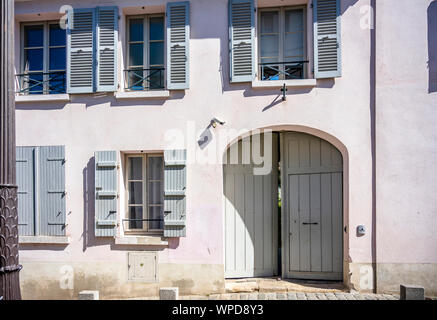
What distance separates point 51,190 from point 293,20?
208 inches

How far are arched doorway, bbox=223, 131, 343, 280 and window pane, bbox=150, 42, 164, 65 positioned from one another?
2.07m

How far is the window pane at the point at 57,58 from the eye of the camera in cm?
654

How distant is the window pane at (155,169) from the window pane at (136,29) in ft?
7.43

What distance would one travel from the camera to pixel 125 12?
6.34 m

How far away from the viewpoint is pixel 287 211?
254 inches

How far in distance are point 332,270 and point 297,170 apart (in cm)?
188

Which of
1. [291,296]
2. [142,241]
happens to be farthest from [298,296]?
[142,241]

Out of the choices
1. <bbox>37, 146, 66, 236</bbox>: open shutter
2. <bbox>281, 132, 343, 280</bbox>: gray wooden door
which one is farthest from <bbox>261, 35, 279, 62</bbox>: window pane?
<bbox>37, 146, 66, 236</bbox>: open shutter

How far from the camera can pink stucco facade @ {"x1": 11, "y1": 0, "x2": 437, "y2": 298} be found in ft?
18.5

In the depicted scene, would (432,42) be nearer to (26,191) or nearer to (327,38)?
(327,38)

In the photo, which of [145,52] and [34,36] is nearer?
[145,52]

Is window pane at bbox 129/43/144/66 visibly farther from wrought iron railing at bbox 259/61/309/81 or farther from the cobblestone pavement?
the cobblestone pavement

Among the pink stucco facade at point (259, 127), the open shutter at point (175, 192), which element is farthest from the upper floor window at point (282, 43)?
the open shutter at point (175, 192)

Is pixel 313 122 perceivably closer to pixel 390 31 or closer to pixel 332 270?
pixel 390 31
